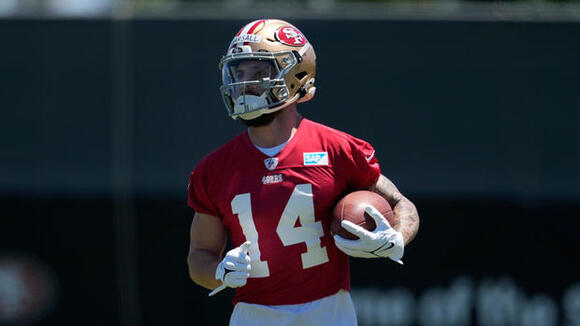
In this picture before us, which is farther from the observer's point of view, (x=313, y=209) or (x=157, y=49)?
(x=157, y=49)

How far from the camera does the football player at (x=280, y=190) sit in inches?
129

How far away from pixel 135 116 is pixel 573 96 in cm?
336

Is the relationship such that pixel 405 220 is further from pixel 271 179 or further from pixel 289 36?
pixel 289 36

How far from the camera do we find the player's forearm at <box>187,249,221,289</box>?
11.1 feet

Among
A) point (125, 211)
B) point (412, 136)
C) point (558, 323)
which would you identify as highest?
point (412, 136)

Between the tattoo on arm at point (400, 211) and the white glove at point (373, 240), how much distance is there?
156 mm

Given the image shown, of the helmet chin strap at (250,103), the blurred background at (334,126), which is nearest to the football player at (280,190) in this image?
the helmet chin strap at (250,103)

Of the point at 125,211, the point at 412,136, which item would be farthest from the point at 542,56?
the point at 125,211

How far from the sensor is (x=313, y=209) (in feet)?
10.8

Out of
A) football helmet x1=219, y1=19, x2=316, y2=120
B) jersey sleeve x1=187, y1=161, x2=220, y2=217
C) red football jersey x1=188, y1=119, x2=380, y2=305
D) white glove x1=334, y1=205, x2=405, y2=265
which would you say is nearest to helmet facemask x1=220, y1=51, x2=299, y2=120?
football helmet x1=219, y1=19, x2=316, y2=120

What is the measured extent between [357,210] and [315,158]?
318 mm

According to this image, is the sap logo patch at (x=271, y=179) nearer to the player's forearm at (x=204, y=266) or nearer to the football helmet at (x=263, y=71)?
the football helmet at (x=263, y=71)

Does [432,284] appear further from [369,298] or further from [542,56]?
[542,56]

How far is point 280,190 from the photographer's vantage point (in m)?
3.28
